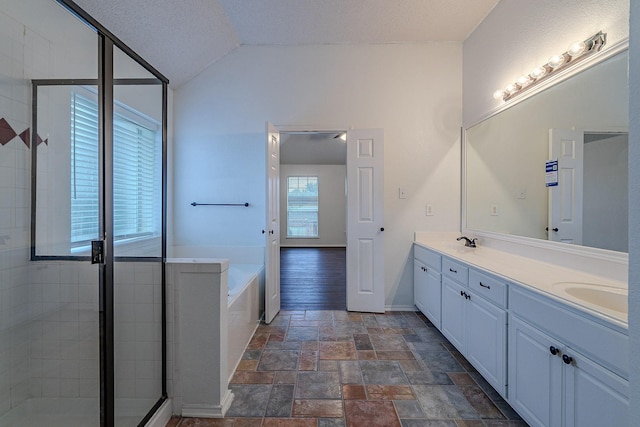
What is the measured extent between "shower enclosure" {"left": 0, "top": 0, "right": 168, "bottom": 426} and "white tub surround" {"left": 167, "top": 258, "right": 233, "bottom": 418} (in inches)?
3.7

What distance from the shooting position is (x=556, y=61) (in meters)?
1.85

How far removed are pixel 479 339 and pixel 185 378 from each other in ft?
6.09

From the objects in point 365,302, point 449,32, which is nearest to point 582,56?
point 449,32

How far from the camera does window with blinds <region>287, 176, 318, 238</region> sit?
26.4 ft

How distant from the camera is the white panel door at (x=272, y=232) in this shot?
282 cm

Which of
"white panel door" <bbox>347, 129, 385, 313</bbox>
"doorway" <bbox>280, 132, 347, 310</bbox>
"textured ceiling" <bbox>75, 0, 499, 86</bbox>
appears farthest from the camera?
"doorway" <bbox>280, 132, 347, 310</bbox>

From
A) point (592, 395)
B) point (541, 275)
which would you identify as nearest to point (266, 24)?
point (541, 275)

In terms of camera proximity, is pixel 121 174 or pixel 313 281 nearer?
pixel 121 174

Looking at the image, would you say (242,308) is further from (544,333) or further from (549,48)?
(549,48)

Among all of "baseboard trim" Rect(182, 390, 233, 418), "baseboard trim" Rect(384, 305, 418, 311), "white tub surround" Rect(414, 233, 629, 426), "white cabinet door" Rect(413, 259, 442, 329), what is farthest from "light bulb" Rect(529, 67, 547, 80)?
"baseboard trim" Rect(182, 390, 233, 418)

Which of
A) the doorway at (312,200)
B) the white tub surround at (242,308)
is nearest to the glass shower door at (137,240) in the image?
the white tub surround at (242,308)

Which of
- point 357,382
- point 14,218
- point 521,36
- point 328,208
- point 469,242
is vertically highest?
point 521,36

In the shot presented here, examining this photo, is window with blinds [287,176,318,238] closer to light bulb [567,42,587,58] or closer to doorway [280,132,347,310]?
doorway [280,132,347,310]

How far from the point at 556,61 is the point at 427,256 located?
178 centimetres
